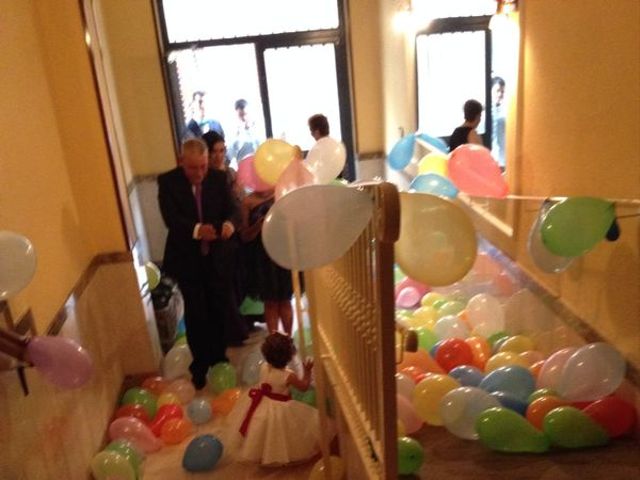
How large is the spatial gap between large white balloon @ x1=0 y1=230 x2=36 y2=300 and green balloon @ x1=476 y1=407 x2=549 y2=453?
1407 mm

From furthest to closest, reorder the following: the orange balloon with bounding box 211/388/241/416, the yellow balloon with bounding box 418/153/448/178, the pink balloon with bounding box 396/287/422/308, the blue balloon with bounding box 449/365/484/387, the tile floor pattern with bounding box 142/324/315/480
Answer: the pink balloon with bounding box 396/287/422/308
the orange balloon with bounding box 211/388/241/416
the yellow balloon with bounding box 418/153/448/178
the tile floor pattern with bounding box 142/324/315/480
the blue balloon with bounding box 449/365/484/387

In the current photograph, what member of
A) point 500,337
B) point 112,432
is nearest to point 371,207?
point 500,337

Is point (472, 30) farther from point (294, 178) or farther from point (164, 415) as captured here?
point (164, 415)

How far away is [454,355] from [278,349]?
2.43 feet

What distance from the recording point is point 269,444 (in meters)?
2.71

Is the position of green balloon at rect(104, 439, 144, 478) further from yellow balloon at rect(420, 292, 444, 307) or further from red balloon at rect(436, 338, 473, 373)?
yellow balloon at rect(420, 292, 444, 307)

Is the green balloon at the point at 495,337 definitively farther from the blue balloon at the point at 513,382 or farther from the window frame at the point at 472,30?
Answer: the window frame at the point at 472,30

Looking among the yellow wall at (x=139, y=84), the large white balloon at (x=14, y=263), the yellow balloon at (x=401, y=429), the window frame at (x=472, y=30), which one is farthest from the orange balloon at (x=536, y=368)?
the yellow wall at (x=139, y=84)

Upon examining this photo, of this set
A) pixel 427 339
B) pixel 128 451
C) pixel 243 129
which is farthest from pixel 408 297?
pixel 243 129

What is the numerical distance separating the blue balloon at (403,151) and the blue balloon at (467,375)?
5.49 feet

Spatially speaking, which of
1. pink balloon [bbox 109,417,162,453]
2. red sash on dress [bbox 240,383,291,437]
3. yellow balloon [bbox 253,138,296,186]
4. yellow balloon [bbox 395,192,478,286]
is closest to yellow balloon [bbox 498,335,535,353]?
yellow balloon [bbox 395,192,478,286]

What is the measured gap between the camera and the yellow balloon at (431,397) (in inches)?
83.5

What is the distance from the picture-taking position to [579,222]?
5.69 ft

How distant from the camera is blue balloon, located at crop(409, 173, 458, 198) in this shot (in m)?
2.72
